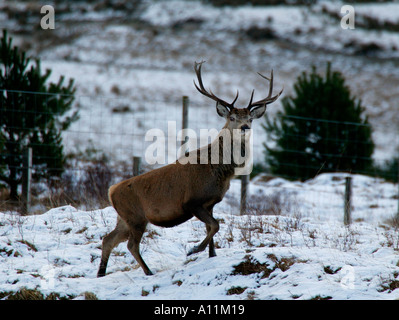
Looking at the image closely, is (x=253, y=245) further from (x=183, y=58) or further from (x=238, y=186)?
(x=183, y=58)

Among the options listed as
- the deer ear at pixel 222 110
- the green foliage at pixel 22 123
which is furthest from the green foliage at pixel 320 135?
the deer ear at pixel 222 110

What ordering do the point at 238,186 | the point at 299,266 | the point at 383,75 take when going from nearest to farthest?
the point at 299,266, the point at 238,186, the point at 383,75

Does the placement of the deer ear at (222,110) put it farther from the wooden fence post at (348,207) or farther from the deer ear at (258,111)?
the wooden fence post at (348,207)

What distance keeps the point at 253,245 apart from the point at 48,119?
5871mm

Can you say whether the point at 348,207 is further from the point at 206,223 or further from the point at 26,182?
the point at 26,182

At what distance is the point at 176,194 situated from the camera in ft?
20.6

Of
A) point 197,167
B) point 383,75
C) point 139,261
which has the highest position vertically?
point 383,75

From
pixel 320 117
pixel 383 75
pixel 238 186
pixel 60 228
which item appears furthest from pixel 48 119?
pixel 383 75

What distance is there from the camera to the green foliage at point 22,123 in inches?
415

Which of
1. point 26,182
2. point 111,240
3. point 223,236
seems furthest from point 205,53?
point 111,240

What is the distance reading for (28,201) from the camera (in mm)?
9375

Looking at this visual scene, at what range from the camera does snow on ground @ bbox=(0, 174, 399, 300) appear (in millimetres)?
5430

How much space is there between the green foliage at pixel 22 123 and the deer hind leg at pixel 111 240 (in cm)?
431

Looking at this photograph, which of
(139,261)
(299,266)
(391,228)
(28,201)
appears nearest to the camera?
(299,266)
